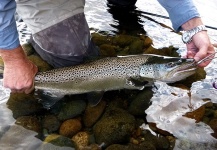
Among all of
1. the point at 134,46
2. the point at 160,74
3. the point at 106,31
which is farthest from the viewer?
the point at 106,31

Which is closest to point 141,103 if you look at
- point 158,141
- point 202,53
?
point 158,141

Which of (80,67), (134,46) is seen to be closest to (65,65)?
(80,67)

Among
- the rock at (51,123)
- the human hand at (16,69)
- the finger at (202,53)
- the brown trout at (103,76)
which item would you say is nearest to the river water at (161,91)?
the rock at (51,123)

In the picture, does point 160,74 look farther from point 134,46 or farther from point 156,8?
point 156,8

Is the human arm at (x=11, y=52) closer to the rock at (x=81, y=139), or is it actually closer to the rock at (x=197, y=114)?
the rock at (x=81, y=139)

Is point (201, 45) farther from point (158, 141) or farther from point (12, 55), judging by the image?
point (12, 55)

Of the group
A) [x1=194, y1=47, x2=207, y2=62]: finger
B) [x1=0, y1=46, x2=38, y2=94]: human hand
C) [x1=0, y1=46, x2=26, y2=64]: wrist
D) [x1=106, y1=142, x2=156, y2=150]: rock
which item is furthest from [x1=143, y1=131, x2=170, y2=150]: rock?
[x1=0, y1=46, x2=26, y2=64]: wrist
